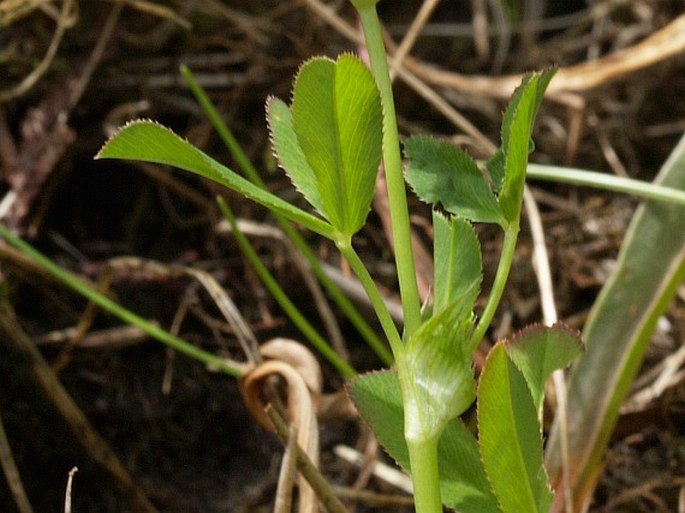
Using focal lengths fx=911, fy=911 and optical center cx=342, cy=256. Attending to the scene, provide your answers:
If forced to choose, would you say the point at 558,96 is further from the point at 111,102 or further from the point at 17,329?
the point at 17,329

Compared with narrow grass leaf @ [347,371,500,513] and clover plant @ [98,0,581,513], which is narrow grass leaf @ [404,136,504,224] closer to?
clover plant @ [98,0,581,513]

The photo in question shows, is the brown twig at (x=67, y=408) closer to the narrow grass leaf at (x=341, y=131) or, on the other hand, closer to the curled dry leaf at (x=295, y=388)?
the curled dry leaf at (x=295, y=388)

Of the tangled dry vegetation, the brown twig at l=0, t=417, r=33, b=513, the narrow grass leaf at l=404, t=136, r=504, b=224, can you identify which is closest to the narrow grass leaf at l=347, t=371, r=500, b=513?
the narrow grass leaf at l=404, t=136, r=504, b=224

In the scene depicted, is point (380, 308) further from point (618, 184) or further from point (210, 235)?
point (210, 235)

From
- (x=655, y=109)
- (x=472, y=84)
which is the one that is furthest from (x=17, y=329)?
(x=655, y=109)

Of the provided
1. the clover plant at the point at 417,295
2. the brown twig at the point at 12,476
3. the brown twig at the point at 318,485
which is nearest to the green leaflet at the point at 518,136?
the clover plant at the point at 417,295

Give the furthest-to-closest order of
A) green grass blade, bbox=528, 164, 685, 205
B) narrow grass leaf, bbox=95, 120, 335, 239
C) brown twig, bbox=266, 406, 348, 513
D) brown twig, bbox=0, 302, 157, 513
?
brown twig, bbox=0, 302, 157, 513 < green grass blade, bbox=528, 164, 685, 205 < brown twig, bbox=266, 406, 348, 513 < narrow grass leaf, bbox=95, 120, 335, 239
